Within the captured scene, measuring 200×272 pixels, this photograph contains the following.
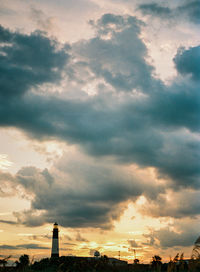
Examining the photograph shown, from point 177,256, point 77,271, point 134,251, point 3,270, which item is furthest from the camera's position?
point 77,271

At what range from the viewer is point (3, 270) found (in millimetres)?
17203

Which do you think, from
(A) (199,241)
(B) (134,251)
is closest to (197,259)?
(A) (199,241)

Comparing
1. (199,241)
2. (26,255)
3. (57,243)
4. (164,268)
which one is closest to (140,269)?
(164,268)

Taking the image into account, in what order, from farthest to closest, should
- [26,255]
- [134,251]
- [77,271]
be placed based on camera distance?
[26,255]
[77,271]
[134,251]

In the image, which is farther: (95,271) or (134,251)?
(95,271)

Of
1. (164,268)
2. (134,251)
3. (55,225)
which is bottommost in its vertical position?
(164,268)

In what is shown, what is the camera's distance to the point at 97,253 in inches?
3866

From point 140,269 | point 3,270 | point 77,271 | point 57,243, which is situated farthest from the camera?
point 57,243

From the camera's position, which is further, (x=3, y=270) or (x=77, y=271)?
(x=77, y=271)

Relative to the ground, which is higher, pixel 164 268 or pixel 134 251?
pixel 134 251

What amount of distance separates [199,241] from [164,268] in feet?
88.3

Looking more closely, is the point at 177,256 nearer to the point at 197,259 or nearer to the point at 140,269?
the point at 197,259

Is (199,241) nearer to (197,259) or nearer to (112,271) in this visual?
(197,259)

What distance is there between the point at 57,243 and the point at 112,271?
7073 cm
